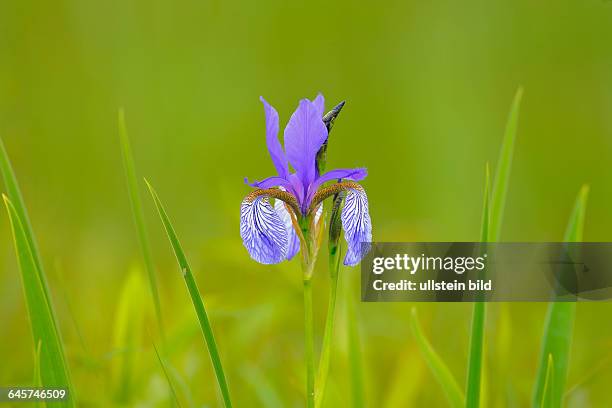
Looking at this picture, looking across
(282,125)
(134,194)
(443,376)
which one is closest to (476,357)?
(443,376)

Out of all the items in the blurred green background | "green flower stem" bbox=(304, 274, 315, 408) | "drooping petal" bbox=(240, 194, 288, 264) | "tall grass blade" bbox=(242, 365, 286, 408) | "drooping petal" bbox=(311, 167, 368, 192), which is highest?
the blurred green background

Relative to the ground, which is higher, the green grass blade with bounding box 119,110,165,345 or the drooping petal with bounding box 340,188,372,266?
the green grass blade with bounding box 119,110,165,345

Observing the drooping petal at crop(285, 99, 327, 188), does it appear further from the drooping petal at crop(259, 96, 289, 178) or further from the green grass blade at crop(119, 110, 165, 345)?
the green grass blade at crop(119, 110, 165, 345)

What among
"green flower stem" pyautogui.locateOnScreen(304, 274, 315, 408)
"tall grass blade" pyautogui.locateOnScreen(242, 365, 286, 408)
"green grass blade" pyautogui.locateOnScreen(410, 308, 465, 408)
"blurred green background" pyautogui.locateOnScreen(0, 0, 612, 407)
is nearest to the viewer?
"green flower stem" pyautogui.locateOnScreen(304, 274, 315, 408)

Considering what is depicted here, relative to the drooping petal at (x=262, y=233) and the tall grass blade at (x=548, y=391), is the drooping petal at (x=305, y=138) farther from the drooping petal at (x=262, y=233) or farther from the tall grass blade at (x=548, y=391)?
the tall grass blade at (x=548, y=391)

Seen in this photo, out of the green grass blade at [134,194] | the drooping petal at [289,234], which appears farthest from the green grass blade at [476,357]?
the green grass blade at [134,194]

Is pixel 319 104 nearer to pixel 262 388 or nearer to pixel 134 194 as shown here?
pixel 134 194

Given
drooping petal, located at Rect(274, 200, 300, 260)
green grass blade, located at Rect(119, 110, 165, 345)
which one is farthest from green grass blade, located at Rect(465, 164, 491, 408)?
green grass blade, located at Rect(119, 110, 165, 345)

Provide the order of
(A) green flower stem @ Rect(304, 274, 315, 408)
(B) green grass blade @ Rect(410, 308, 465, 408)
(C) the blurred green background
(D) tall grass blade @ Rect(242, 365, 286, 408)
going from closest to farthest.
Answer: (A) green flower stem @ Rect(304, 274, 315, 408), (B) green grass blade @ Rect(410, 308, 465, 408), (D) tall grass blade @ Rect(242, 365, 286, 408), (C) the blurred green background
